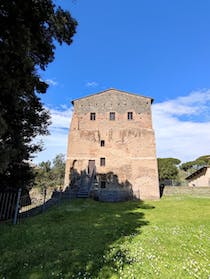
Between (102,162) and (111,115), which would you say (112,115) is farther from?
(102,162)

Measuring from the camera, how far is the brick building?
19.8 m

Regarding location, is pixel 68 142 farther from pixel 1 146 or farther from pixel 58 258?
pixel 58 258

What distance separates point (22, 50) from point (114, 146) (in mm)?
16201

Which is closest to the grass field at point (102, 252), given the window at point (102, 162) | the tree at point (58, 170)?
the window at point (102, 162)

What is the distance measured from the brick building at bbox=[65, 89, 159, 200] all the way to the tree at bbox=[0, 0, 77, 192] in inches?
443

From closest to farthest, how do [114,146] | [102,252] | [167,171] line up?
[102,252], [114,146], [167,171]

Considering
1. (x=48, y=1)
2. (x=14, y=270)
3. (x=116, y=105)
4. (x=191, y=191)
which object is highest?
Result: (x=116, y=105)

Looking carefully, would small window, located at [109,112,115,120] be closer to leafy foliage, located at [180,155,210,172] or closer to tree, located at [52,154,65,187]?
tree, located at [52,154,65,187]

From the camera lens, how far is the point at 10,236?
6289 mm

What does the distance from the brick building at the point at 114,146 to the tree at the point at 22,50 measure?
11254 millimetres

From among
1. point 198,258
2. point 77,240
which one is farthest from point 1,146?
point 198,258

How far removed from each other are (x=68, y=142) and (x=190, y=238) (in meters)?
16.9

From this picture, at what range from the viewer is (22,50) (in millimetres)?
6008

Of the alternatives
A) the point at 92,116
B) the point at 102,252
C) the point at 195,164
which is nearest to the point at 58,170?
the point at 92,116
